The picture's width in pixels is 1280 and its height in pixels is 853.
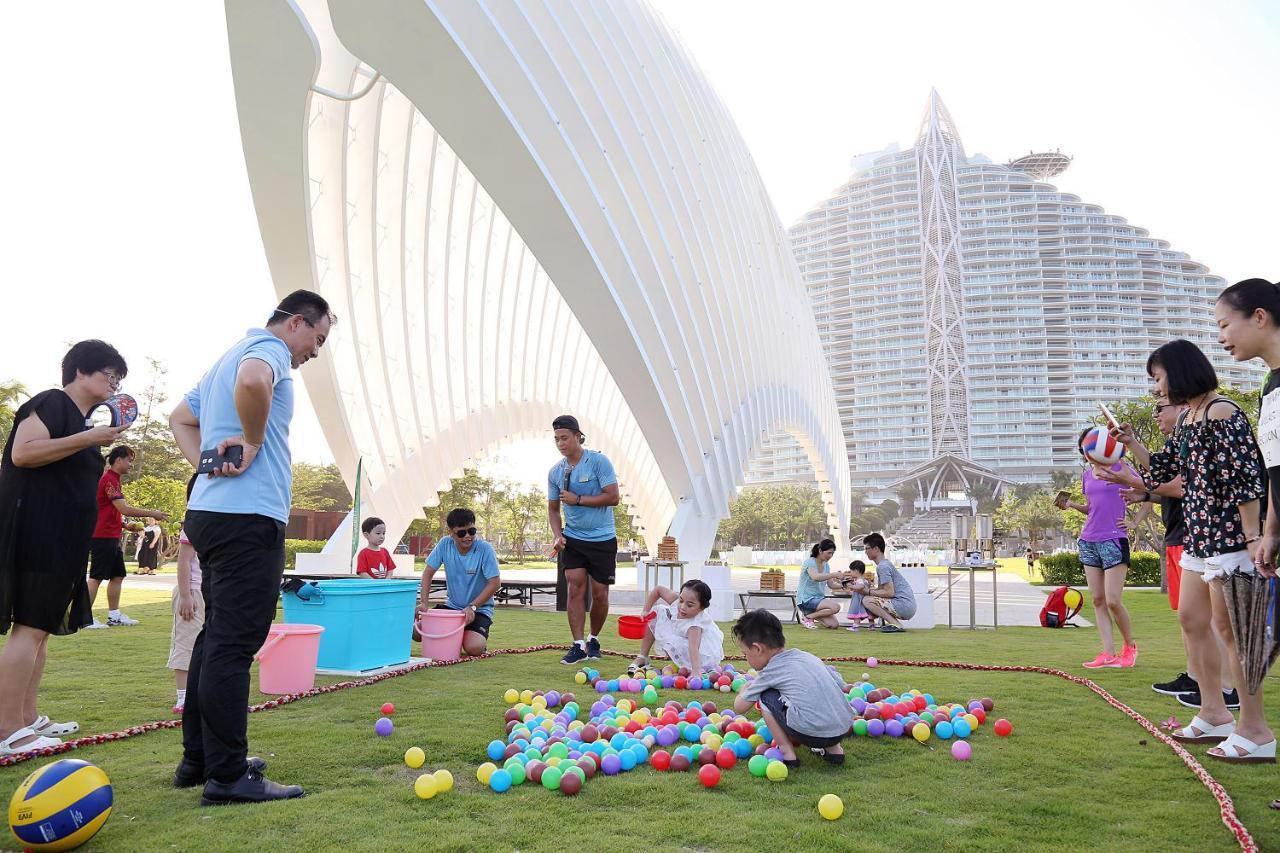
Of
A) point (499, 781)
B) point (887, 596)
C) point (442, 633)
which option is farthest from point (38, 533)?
point (887, 596)

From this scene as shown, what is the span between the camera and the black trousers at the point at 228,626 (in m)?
3.16

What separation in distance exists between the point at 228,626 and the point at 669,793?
1.88 m

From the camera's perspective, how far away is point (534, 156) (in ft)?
35.0

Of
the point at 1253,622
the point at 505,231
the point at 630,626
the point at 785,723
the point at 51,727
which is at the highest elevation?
the point at 505,231

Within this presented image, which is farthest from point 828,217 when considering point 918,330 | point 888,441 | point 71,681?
point 71,681

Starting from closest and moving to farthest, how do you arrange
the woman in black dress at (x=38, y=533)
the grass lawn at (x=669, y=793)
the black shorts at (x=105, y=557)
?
1. the grass lawn at (x=669, y=793)
2. the woman in black dress at (x=38, y=533)
3. the black shorts at (x=105, y=557)

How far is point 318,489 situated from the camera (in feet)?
199

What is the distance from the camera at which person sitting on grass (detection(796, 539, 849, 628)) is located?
10.9 m

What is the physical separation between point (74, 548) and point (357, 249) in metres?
14.5

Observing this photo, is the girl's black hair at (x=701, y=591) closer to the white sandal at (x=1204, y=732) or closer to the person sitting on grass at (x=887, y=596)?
the white sandal at (x=1204, y=732)

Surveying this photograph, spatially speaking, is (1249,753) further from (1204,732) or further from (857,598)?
(857,598)

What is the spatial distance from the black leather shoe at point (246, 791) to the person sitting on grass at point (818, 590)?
8.38 m

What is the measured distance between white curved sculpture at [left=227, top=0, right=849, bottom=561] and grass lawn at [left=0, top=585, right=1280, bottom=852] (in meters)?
7.42

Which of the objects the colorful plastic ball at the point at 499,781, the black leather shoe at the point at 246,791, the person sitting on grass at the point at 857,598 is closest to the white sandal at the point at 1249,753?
the colorful plastic ball at the point at 499,781
